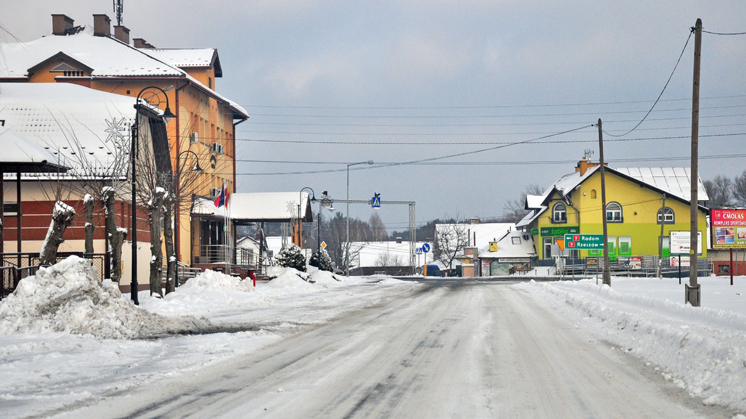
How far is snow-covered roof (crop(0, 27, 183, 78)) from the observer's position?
45875 mm

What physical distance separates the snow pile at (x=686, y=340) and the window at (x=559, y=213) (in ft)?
177

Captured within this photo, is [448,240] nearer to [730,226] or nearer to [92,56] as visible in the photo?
[92,56]

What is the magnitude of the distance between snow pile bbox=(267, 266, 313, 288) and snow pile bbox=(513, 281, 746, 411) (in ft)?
66.3

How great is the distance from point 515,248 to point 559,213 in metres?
8.45

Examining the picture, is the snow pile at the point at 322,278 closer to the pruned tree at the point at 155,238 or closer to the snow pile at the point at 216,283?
the snow pile at the point at 216,283

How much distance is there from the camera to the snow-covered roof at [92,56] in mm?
45875

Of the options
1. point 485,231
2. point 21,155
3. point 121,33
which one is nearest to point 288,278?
point 21,155

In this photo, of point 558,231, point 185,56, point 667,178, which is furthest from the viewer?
point 667,178

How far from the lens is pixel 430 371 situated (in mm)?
9984

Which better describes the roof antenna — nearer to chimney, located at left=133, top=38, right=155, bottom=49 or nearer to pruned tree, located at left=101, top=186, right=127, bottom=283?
chimney, located at left=133, top=38, right=155, bottom=49

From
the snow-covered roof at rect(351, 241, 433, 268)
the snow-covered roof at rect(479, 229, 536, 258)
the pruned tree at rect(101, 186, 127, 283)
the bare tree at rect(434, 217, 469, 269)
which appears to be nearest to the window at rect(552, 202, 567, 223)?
the snow-covered roof at rect(479, 229, 536, 258)

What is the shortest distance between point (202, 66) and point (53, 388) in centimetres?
4618

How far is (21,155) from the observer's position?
69.3 feet

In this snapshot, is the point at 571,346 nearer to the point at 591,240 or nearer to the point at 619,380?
the point at 619,380
